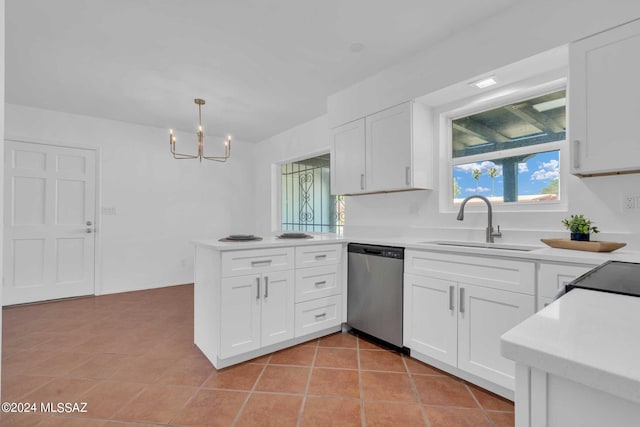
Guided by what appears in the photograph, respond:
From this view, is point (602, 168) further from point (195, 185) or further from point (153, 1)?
point (195, 185)

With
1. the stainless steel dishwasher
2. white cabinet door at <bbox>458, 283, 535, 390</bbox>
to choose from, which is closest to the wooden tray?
white cabinet door at <bbox>458, 283, 535, 390</bbox>

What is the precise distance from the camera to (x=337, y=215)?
4.08 meters

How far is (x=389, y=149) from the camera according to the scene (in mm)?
2748

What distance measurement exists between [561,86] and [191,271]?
4957 millimetres

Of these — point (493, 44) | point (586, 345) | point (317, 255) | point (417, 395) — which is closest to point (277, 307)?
point (317, 255)

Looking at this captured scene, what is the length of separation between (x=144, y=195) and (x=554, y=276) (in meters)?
4.80

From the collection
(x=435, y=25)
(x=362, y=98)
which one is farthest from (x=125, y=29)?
(x=435, y=25)

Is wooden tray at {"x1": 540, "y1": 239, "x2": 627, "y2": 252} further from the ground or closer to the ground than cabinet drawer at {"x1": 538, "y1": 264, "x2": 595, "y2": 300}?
further from the ground

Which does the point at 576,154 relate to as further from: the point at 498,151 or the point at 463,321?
the point at 463,321

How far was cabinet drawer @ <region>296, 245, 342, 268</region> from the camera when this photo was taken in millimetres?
2471

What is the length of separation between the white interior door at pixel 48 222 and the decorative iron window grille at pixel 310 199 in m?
2.70

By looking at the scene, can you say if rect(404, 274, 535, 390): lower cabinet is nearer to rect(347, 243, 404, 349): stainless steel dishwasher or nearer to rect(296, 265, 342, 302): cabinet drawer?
rect(347, 243, 404, 349): stainless steel dishwasher

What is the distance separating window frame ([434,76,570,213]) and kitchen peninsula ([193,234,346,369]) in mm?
1090

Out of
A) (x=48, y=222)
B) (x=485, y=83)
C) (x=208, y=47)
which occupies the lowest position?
(x=48, y=222)
